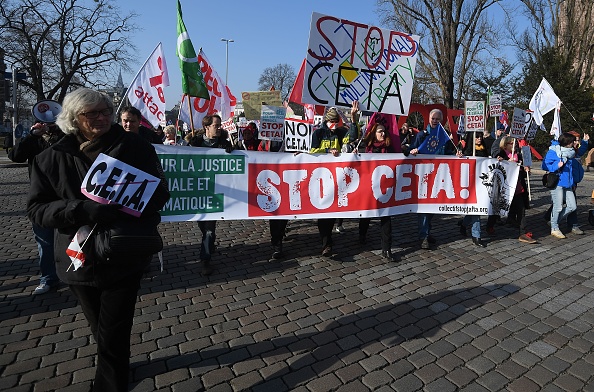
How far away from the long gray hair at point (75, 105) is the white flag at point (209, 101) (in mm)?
5730

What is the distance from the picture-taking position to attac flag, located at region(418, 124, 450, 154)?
263 inches

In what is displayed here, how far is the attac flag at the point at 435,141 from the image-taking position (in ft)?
21.9

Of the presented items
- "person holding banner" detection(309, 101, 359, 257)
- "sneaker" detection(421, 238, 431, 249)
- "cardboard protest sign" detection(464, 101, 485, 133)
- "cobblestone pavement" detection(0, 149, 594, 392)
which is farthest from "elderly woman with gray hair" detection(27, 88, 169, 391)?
"cardboard protest sign" detection(464, 101, 485, 133)

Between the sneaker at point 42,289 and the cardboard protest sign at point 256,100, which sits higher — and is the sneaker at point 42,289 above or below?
below

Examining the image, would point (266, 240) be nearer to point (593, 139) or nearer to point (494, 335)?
point (494, 335)

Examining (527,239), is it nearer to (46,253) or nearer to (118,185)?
(118,185)

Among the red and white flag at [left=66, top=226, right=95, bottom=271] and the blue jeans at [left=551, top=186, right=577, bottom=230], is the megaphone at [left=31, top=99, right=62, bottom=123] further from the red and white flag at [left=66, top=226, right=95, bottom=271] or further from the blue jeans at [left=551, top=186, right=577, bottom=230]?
the blue jeans at [left=551, top=186, right=577, bottom=230]

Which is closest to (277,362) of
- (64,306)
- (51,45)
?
(64,306)

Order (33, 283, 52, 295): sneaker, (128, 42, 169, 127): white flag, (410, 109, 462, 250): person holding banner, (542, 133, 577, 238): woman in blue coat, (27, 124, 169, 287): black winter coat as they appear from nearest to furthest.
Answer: (27, 124, 169, 287): black winter coat < (33, 283, 52, 295): sneaker < (128, 42, 169, 127): white flag < (410, 109, 462, 250): person holding banner < (542, 133, 577, 238): woman in blue coat

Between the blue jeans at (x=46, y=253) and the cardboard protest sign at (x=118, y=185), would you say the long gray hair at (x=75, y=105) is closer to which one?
the cardboard protest sign at (x=118, y=185)

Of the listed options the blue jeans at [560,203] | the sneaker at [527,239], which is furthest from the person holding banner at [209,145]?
the blue jeans at [560,203]

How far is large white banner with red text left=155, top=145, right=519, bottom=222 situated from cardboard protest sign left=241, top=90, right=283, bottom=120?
4041 millimetres

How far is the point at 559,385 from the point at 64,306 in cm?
441

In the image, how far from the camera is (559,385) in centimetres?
296
